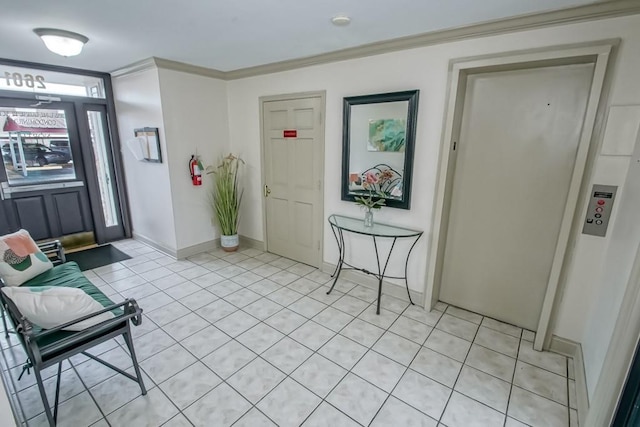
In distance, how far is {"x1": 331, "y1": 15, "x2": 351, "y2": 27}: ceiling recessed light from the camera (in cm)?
222

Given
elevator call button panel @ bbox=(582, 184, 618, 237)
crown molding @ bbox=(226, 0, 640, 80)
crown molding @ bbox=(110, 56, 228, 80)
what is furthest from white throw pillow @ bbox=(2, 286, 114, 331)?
elevator call button panel @ bbox=(582, 184, 618, 237)

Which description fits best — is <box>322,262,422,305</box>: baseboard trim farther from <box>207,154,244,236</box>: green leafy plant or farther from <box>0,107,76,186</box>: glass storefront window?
<box>0,107,76,186</box>: glass storefront window

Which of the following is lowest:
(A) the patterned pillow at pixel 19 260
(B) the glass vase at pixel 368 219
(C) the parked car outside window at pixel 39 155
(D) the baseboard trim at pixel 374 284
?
(D) the baseboard trim at pixel 374 284

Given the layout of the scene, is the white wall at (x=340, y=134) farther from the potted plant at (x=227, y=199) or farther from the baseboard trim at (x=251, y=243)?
the potted plant at (x=227, y=199)

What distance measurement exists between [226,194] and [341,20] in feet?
8.78

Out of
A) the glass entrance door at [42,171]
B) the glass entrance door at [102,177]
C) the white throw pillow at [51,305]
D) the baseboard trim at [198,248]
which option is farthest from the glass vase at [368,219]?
the glass entrance door at [42,171]

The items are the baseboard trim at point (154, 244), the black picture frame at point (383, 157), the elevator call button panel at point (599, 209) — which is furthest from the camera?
the baseboard trim at point (154, 244)

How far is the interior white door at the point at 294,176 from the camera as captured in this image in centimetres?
352

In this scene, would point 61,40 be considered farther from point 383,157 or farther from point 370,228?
point 370,228

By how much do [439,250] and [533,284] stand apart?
2.58ft

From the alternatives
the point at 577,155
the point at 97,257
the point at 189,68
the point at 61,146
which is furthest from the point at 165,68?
the point at 577,155

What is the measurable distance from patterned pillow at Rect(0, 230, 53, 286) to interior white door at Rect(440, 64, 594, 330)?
3520mm

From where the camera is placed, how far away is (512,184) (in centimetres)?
252

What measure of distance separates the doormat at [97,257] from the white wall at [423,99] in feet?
6.65
